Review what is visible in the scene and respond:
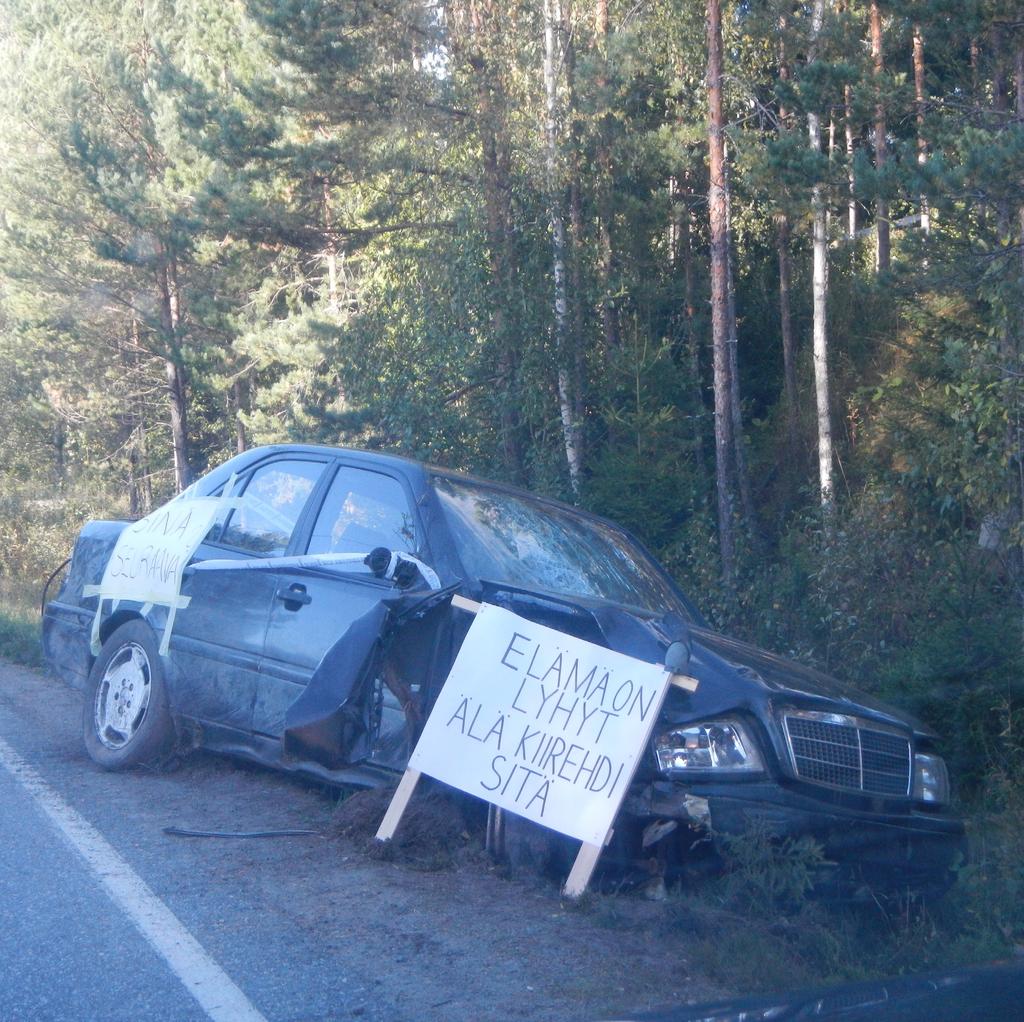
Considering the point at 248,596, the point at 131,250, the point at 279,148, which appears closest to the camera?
the point at 248,596

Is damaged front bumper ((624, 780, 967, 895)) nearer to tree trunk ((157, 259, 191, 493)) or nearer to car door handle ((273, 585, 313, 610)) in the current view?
car door handle ((273, 585, 313, 610))

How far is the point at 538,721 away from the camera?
16.1ft

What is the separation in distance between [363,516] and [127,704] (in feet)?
6.31

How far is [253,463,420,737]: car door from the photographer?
5.59 meters

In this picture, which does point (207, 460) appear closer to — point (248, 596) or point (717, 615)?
point (717, 615)

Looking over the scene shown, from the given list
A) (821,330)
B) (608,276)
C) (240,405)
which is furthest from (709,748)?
(240,405)

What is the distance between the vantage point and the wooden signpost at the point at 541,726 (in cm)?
453

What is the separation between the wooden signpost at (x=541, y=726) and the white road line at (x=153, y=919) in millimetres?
1022

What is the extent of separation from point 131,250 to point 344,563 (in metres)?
20.5

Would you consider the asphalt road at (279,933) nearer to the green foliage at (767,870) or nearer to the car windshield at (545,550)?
the green foliage at (767,870)

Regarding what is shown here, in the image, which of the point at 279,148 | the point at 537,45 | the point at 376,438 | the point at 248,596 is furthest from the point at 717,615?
the point at 279,148

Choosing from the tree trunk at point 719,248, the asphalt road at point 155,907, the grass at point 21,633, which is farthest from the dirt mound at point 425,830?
the tree trunk at point 719,248

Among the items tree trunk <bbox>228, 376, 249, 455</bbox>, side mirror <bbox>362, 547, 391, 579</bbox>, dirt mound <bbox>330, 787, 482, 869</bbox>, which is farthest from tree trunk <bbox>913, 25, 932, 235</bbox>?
tree trunk <bbox>228, 376, 249, 455</bbox>

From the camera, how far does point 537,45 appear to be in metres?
16.3
